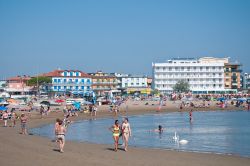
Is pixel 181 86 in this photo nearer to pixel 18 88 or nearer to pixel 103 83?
pixel 103 83

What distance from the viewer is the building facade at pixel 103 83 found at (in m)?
117

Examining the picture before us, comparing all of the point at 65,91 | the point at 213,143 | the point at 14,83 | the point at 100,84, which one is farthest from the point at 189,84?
the point at 213,143

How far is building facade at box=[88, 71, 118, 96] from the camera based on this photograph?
384ft

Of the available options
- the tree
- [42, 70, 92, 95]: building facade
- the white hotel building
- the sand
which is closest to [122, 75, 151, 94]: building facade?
the white hotel building

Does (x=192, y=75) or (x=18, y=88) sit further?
(x=192, y=75)

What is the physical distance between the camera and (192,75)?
394ft

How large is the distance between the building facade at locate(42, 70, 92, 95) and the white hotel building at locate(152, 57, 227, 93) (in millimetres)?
21616

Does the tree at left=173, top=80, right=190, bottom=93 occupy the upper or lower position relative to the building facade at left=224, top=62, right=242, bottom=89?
lower

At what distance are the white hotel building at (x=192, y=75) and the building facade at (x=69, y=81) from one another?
70.9 ft

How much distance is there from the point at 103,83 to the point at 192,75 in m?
23.7

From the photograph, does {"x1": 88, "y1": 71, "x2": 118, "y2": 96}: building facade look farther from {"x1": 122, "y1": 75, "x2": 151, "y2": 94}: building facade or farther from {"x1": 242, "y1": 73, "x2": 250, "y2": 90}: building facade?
{"x1": 242, "y1": 73, "x2": 250, "y2": 90}: building facade

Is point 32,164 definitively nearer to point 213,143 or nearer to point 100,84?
point 213,143

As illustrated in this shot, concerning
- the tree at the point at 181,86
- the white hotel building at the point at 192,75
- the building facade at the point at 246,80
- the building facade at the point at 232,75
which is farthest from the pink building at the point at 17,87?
the building facade at the point at 246,80

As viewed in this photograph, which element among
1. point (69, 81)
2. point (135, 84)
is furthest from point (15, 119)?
point (135, 84)
